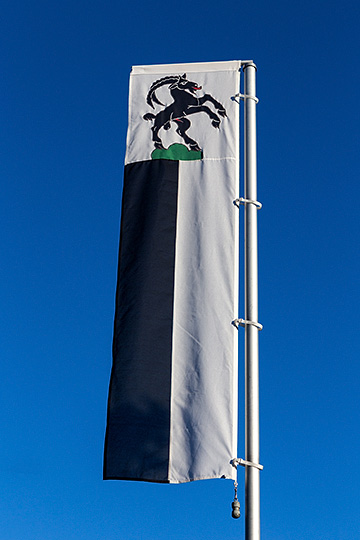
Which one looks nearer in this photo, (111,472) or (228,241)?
(111,472)

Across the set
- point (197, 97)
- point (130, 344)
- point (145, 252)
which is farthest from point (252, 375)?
point (197, 97)

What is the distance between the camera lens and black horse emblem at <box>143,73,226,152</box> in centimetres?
1003

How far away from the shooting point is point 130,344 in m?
8.86

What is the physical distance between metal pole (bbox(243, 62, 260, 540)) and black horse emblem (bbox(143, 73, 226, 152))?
43 cm

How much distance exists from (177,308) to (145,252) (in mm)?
777

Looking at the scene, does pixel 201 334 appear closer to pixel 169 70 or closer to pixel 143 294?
pixel 143 294

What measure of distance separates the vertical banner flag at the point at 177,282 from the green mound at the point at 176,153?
0.01 metres

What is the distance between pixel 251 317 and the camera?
28.4 ft

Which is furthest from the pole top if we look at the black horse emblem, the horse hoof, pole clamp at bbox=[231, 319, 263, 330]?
pole clamp at bbox=[231, 319, 263, 330]

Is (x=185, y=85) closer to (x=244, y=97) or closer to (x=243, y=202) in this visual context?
(x=244, y=97)

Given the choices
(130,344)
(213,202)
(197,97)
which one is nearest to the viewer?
(130,344)

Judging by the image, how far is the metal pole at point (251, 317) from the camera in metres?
7.86

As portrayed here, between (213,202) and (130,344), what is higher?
(213,202)

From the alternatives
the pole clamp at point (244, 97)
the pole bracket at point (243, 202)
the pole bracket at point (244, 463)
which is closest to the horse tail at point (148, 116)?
the pole clamp at point (244, 97)
